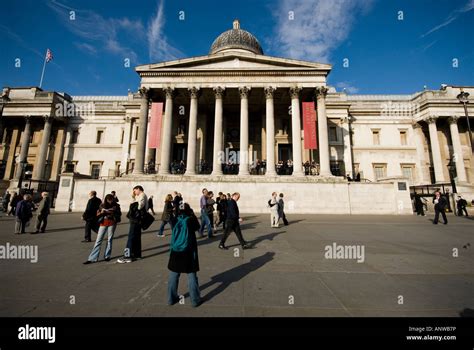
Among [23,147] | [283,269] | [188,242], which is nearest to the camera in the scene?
[188,242]

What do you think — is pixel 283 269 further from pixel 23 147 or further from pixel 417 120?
pixel 23 147

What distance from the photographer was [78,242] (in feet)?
24.8

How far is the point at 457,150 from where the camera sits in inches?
1095

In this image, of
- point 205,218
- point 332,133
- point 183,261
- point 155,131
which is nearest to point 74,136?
point 155,131

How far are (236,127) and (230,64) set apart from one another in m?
7.73

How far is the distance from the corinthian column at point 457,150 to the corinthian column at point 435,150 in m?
1.49

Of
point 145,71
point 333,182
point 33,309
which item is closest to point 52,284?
point 33,309

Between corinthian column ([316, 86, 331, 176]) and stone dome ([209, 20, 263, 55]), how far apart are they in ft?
50.3

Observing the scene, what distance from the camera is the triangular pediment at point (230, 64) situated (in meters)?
21.7

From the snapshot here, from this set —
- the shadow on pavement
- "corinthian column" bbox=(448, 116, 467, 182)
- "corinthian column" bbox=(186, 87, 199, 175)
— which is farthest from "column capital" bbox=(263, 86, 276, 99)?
"corinthian column" bbox=(448, 116, 467, 182)

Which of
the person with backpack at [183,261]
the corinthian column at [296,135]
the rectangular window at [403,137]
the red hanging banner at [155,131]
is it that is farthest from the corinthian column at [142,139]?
the rectangular window at [403,137]

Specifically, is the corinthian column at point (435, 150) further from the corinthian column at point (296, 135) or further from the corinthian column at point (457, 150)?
the corinthian column at point (296, 135)

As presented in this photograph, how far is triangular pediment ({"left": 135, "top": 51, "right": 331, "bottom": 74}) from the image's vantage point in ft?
71.3
